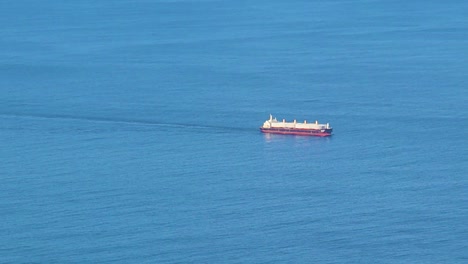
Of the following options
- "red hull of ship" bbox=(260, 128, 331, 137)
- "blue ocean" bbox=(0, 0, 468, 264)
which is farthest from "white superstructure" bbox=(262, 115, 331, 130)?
"blue ocean" bbox=(0, 0, 468, 264)

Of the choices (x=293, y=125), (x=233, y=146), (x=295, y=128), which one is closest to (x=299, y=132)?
(x=295, y=128)

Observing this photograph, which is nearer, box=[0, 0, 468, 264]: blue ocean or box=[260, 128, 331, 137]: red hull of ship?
box=[0, 0, 468, 264]: blue ocean

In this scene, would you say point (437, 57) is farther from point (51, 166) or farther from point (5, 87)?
point (51, 166)

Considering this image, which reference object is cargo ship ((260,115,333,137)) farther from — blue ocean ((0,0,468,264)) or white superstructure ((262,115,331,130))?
blue ocean ((0,0,468,264))

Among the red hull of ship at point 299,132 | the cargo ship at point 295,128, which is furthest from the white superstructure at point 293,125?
the red hull of ship at point 299,132

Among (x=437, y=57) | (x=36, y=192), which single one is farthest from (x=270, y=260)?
(x=437, y=57)

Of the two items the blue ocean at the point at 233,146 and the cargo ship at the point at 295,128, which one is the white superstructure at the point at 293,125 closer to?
the cargo ship at the point at 295,128

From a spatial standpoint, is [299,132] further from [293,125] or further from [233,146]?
[233,146]
